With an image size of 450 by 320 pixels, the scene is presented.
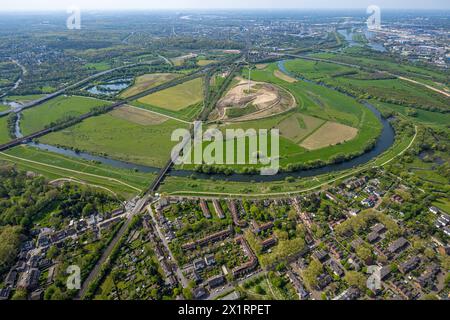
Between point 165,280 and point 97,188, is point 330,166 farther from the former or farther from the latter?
point 97,188

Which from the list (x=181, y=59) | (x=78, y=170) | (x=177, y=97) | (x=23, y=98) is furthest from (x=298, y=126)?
(x=181, y=59)

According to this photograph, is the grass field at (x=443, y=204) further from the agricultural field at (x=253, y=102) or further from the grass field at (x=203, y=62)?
the grass field at (x=203, y=62)

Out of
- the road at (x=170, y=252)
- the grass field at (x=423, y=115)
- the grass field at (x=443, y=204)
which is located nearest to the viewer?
the road at (x=170, y=252)

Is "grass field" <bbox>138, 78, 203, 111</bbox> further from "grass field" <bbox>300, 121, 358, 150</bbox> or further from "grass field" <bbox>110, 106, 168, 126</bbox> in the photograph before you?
"grass field" <bbox>300, 121, 358, 150</bbox>

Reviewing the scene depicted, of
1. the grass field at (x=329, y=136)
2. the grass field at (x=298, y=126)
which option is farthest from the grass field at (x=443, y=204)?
the grass field at (x=298, y=126)

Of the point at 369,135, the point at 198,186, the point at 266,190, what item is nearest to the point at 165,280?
the point at 198,186

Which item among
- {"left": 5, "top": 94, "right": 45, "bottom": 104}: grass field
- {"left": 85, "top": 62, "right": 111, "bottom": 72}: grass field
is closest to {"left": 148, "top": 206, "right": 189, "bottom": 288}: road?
{"left": 5, "top": 94, "right": 45, "bottom": 104}: grass field

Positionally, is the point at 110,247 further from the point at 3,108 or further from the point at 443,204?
the point at 3,108
